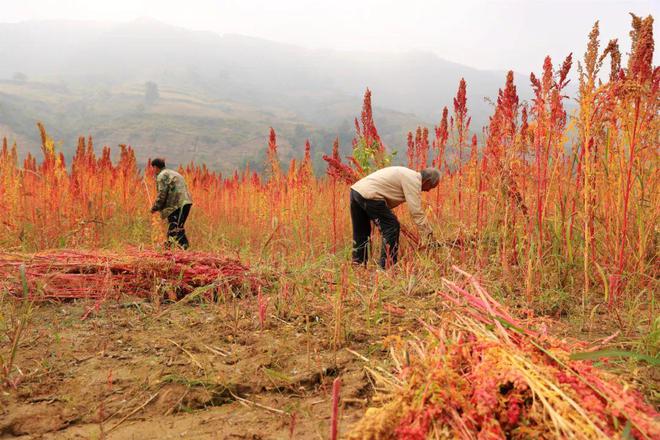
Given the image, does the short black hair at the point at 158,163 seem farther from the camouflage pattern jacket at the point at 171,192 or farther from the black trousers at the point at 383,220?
the black trousers at the point at 383,220

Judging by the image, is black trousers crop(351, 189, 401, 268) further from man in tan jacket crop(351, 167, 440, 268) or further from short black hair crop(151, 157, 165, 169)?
short black hair crop(151, 157, 165, 169)

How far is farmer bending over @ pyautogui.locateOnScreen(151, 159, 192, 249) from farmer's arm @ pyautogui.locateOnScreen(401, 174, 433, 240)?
3.50 m

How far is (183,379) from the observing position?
1.76m

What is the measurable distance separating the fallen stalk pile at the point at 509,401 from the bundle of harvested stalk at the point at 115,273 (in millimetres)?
1882

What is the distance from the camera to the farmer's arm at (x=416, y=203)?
4312mm

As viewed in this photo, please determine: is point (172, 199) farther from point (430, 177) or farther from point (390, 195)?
point (430, 177)

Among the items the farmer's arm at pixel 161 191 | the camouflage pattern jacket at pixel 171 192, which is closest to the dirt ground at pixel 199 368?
the farmer's arm at pixel 161 191

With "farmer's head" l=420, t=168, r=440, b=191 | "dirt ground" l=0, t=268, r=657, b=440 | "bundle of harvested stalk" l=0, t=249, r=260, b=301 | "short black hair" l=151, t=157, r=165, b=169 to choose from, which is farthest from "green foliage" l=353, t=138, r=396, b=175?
"short black hair" l=151, t=157, r=165, b=169

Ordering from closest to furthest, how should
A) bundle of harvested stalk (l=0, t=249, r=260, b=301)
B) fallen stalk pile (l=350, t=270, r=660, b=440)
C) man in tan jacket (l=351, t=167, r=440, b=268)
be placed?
1. fallen stalk pile (l=350, t=270, r=660, b=440)
2. bundle of harvested stalk (l=0, t=249, r=260, b=301)
3. man in tan jacket (l=351, t=167, r=440, b=268)

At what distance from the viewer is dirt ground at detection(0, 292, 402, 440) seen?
1501 mm

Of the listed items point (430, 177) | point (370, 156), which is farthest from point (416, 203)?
point (370, 156)

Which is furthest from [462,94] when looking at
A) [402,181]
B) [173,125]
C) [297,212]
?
[173,125]

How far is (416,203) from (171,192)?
13.0ft

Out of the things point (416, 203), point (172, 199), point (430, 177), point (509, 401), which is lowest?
point (172, 199)
